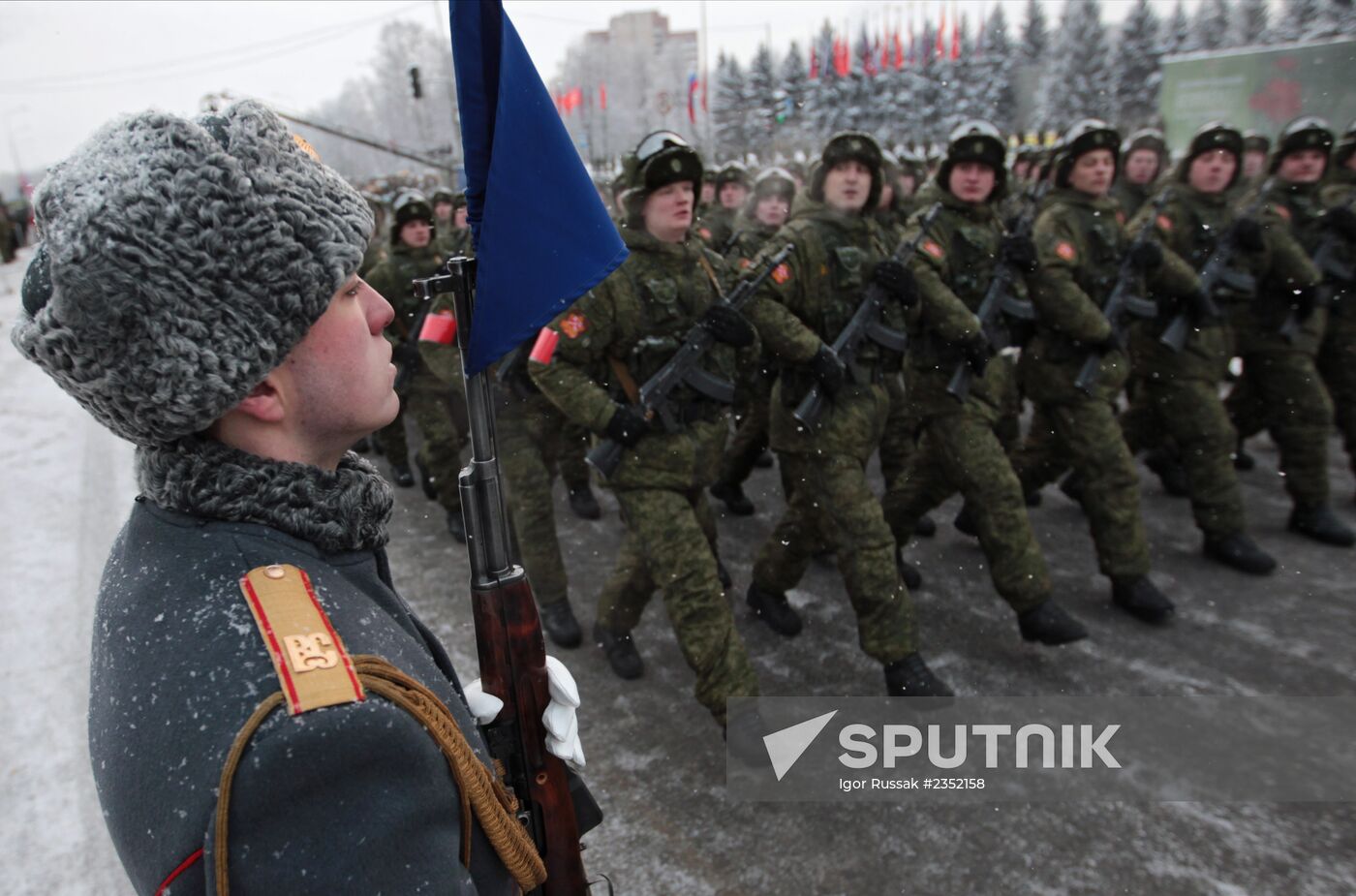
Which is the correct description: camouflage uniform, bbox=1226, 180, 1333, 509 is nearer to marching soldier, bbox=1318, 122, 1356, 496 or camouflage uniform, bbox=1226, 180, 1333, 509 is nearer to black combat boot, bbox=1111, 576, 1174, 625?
marching soldier, bbox=1318, 122, 1356, 496

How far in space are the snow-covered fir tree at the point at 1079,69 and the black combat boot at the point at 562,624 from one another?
29046 millimetres

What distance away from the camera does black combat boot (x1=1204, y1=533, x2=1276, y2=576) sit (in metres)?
4.57

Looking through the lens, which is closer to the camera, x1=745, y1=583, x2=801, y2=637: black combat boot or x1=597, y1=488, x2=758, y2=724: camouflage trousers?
x1=597, y1=488, x2=758, y2=724: camouflage trousers

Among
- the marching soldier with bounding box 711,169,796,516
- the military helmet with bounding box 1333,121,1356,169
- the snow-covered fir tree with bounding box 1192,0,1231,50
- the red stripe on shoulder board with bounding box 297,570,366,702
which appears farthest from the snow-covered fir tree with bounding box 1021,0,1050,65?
the red stripe on shoulder board with bounding box 297,570,366,702

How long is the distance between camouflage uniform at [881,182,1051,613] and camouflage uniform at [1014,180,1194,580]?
0.31 m

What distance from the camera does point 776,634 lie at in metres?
4.22

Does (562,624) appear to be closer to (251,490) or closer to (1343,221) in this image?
(251,490)

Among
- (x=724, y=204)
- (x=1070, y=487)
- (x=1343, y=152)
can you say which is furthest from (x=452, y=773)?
(x=724, y=204)

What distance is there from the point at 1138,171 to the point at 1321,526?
306 centimetres

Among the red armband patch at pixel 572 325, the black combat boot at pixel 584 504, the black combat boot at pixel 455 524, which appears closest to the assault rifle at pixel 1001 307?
the red armband patch at pixel 572 325

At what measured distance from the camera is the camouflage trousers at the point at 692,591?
10.5 feet

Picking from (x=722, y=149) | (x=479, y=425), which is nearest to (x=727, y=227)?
(x=479, y=425)

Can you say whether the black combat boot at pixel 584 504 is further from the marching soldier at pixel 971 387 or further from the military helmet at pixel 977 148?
the military helmet at pixel 977 148

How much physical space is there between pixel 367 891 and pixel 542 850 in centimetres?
72
